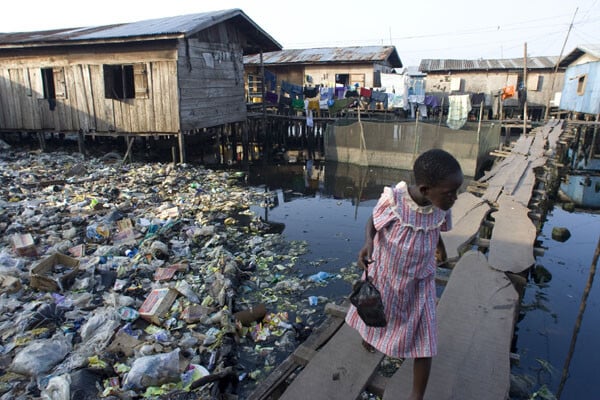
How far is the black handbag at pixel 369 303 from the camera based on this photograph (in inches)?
79.4

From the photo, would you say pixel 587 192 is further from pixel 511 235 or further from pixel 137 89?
pixel 137 89

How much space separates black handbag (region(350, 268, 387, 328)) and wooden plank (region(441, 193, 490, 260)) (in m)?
2.12

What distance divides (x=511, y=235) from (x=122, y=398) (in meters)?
4.06

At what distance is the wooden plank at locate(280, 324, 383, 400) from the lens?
7.46 ft

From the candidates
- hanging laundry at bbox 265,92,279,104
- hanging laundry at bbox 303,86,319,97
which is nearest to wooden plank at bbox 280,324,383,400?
hanging laundry at bbox 265,92,279,104

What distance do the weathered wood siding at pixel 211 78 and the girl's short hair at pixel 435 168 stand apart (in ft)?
34.0

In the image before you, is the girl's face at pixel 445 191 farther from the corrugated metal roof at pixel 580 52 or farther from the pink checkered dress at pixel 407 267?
the corrugated metal roof at pixel 580 52

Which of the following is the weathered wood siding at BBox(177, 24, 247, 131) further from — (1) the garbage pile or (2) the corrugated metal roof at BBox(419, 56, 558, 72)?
(2) the corrugated metal roof at BBox(419, 56, 558, 72)

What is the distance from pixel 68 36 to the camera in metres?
11.9

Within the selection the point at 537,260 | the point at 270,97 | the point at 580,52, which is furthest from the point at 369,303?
the point at 580,52

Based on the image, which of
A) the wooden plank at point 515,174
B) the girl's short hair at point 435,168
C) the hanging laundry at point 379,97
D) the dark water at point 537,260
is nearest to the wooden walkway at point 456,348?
the dark water at point 537,260

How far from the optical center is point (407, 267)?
2025mm

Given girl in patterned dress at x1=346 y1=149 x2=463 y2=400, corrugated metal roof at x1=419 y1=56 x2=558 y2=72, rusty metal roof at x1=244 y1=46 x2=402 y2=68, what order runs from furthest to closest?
corrugated metal roof at x1=419 y1=56 x2=558 y2=72 < rusty metal roof at x1=244 y1=46 x2=402 y2=68 < girl in patterned dress at x1=346 y1=149 x2=463 y2=400

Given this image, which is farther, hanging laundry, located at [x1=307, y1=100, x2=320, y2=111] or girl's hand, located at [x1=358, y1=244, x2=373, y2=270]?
hanging laundry, located at [x1=307, y1=100, x2=320, y2=111]
